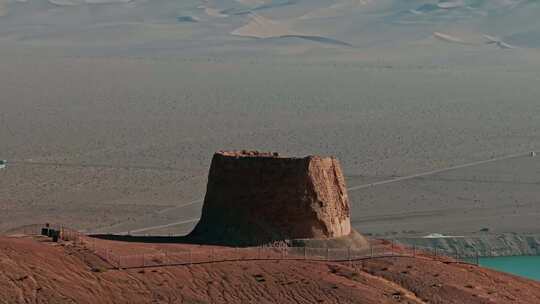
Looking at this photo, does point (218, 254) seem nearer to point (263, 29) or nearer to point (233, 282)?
point (233, 282)

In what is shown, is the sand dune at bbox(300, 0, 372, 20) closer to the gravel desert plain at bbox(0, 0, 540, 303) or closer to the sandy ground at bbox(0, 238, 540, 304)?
the gravel desert plain at bbox(0, 0, 540, 303)

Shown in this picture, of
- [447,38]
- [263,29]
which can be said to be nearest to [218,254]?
[447,38]

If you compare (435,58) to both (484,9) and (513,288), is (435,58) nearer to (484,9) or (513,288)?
(484,9)

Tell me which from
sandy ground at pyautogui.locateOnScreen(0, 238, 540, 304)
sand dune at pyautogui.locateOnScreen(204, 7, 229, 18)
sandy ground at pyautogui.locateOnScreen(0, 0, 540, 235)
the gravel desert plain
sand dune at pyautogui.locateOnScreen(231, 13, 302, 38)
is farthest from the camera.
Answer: sand dune at pyautogui.locateOnScreen(204, 7, 229, 18)

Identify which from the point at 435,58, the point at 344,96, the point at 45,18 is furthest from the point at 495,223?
the point at 45,18

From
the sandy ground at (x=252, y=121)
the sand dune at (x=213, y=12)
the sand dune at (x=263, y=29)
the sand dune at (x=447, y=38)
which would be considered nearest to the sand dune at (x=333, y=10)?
the sand dune at (x=263, y=29)

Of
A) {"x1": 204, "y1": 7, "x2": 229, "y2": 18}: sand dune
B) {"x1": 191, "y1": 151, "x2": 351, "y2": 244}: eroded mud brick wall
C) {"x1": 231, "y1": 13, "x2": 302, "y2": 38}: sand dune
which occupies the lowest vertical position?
{"x1": 191, "y1": 151, "x2": 351, "y2": 244}: eroded mud brick wall

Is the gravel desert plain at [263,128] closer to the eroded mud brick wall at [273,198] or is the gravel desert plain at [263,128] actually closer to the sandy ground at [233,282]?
the sandy ground at [233,282]

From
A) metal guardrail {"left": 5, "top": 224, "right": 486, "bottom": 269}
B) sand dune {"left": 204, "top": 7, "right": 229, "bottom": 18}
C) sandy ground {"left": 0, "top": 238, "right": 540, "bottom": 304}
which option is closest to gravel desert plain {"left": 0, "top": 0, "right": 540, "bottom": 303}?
sandy ground {"left": 0, "top": 238, "right": 540, "bottom": 304}
